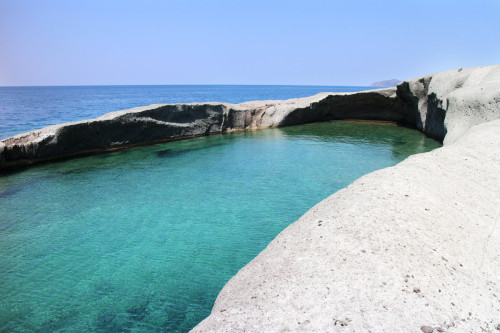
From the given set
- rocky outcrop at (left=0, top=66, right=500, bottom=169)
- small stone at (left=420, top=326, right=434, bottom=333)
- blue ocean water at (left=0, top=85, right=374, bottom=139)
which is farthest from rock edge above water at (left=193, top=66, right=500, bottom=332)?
blue ocean water at (left=0, top=85, right=374, bottom=139)

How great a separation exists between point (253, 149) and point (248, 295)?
11.3 metres

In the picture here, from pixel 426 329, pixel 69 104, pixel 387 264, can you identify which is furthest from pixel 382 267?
pixel 69 104

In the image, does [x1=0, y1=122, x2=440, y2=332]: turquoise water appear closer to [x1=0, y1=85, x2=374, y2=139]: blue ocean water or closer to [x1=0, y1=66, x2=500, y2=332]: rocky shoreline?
[x1=0, y1=66, x2=500, y2=332]: rocky shoreline

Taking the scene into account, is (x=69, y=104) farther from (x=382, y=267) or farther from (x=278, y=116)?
(x=382, y=267)

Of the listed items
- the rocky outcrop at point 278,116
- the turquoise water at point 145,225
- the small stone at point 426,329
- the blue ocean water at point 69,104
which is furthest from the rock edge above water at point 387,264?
the blue ocean water at point 69,104

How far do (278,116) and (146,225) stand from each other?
14525 mm

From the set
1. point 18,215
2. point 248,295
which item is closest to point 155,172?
point 18,215

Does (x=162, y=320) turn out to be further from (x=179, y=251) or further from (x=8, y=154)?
(x=8, y=154)

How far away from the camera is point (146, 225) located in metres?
6.73

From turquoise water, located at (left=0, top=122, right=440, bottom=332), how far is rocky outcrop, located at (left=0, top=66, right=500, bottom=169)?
971 millimetres

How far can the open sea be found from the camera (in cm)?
426

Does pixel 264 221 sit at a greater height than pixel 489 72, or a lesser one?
lesser

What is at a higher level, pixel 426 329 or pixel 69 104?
pixel 69 104

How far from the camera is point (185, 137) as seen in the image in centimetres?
1706
